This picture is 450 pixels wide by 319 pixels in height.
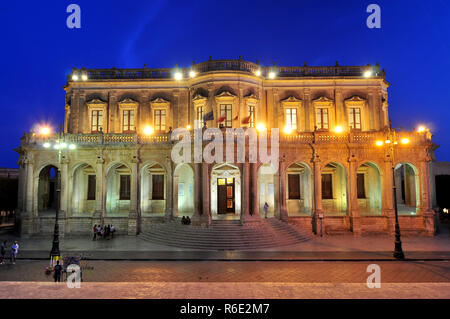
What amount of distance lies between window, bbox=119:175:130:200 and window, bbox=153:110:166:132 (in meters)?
6.08

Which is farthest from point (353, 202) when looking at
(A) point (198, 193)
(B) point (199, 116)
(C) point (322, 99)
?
(B) point (199, 116)

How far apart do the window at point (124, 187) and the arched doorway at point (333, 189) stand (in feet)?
67.2

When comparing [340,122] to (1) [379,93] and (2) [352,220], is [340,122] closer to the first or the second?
(1) [379,93]

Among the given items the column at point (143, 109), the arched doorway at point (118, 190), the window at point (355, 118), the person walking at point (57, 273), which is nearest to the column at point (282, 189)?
the window at point (355, 118)

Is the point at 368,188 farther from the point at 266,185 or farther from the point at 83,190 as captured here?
the point at 83,190

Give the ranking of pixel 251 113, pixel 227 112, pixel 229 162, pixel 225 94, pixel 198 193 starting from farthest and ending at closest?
pixel 251 113 < pixel 227 112 < pixel 225 94 < pixel 198 193 < pixel 229 162

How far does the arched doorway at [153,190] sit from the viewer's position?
28906 mm

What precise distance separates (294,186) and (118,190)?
61.1 feet

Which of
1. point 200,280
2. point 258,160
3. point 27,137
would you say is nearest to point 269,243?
point 258,160

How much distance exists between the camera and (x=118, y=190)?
29656mm

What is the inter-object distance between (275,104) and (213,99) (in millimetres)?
6693

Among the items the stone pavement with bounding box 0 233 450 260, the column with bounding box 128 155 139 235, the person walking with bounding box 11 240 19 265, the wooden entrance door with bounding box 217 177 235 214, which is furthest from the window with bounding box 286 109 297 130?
the person walking with bounding box 11 240 19 265
